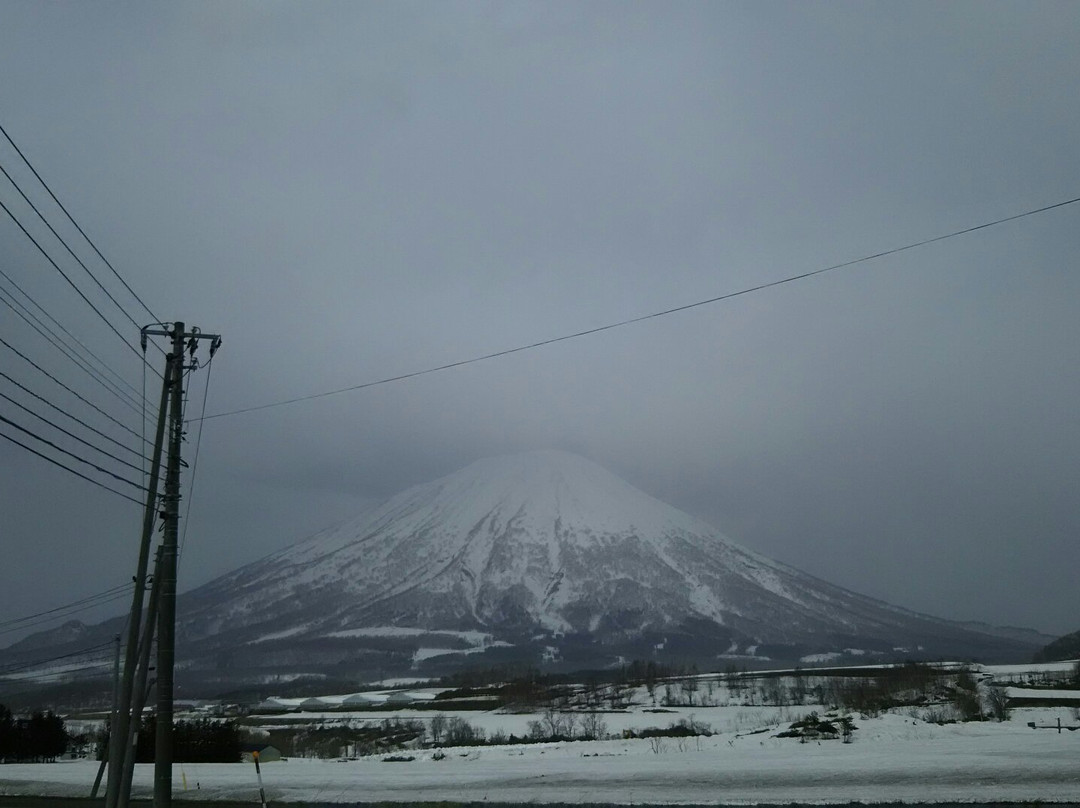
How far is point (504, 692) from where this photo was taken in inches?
4451

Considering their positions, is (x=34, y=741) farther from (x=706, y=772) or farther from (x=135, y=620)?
(x=706, y=772)

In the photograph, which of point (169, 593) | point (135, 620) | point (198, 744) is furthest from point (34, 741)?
point (169, 593)

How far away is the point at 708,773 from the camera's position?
26.0 metres

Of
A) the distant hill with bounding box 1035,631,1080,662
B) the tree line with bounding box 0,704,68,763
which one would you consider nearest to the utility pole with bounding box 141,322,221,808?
the tree line with bounding box 0,704,68,763

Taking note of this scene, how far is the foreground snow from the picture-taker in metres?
22.1

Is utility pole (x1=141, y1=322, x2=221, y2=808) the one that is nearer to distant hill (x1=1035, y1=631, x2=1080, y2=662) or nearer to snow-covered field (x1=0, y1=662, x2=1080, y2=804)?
snow-covered field (x1=0, y1=662, x2=1080, y2=804)

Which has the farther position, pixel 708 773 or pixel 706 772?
pixel 706 772

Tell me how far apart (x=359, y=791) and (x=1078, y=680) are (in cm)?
6191

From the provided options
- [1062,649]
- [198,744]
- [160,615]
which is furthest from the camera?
[1062,649]

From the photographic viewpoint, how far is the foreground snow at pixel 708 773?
2209 centimetres

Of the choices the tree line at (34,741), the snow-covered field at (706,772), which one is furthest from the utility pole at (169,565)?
the tree line at (34,741)

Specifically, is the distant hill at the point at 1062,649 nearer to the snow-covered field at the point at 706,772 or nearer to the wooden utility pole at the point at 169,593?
the snow-covered field at the point at 706,772

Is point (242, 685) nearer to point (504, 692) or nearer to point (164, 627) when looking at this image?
point (504, 692)

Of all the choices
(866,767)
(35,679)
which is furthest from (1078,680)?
(35,679)
